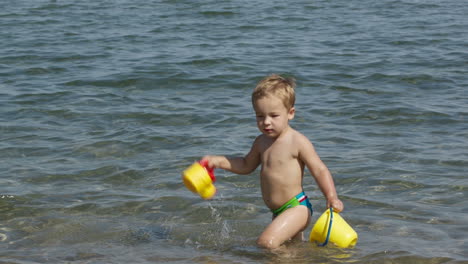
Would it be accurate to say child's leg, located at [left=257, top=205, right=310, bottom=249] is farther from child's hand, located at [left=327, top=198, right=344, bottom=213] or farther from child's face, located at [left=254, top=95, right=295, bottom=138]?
child's face, located at [left=254, top=95, right=295, bottom=138]

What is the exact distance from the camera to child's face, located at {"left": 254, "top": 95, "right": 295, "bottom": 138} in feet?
15.7

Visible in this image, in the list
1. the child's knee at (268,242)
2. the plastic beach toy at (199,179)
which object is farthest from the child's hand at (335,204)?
the plastic beach toy at (199,179)

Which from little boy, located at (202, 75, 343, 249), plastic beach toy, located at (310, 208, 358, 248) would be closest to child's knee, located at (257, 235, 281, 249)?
little boy, located at (202, 75, 343, 249)

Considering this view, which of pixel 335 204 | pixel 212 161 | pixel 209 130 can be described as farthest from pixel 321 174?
pixel 209 130

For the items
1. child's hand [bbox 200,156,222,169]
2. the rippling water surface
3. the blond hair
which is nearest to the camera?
the blond hair

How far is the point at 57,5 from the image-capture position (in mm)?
17984

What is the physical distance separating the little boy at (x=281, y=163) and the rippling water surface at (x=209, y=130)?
0.23 m

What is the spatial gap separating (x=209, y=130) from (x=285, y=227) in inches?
140

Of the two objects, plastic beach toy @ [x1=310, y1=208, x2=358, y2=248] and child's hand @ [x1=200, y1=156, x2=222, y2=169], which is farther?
child's hand @ [x1=200, y1=156, x2=222, y2=169]

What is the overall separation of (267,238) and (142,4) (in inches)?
566

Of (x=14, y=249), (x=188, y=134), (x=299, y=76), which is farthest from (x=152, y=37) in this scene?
(x=14, y=249)

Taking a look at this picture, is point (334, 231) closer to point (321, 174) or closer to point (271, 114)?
point (321, 174)

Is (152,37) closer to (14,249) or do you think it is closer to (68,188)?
(68,188)

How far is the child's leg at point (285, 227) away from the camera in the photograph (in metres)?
4.84
